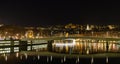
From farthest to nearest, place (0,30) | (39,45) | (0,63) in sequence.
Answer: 1. (0,30)
2. (39,45)
3. (0,63)

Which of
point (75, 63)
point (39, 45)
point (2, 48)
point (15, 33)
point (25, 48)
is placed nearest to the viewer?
point (75, 63)

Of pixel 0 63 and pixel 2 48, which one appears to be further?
pixel 2 48

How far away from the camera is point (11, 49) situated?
56781 mm

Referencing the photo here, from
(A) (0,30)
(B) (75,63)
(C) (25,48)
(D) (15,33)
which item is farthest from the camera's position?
(D) (15,33)

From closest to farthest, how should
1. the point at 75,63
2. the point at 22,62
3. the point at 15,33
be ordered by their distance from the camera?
the point at 22,62 → the point at 75,63 → the point at 15,33

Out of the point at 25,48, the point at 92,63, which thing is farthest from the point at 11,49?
the point at 92,63

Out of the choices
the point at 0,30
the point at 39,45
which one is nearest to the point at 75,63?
the point at 39,45

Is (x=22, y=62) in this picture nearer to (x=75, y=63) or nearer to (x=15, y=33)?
(x=75, y=63)

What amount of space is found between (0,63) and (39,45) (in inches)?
1529

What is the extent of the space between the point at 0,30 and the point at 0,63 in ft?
344

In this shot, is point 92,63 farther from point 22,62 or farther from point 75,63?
point 22,62

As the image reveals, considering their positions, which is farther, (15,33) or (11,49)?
(15,33)

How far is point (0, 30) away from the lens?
14425 cm

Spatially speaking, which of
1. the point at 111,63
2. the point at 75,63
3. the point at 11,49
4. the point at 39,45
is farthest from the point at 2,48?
the point at 39,45
